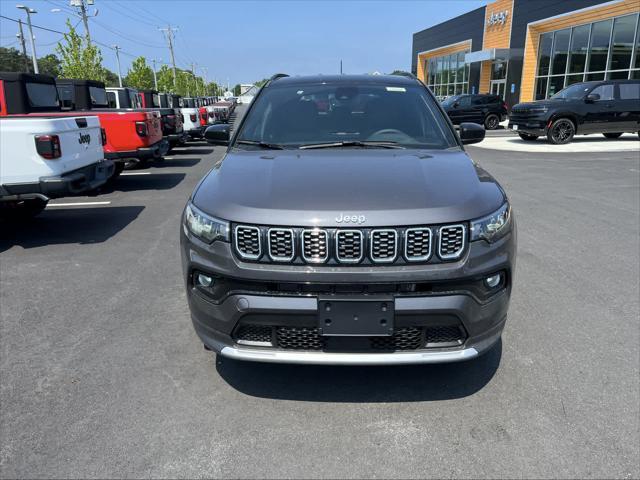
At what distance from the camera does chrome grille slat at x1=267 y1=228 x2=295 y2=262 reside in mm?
2336

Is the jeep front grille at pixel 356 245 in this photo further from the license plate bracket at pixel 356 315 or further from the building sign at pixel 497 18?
the building sign at pixel 497 18

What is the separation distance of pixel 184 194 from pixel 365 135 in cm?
601

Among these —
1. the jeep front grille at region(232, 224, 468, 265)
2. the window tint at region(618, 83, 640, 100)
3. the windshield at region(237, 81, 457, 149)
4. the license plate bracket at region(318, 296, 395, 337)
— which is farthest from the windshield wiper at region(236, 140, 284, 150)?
the window tint at region(618, 83, 640, 100)

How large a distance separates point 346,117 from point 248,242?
5.72 feet

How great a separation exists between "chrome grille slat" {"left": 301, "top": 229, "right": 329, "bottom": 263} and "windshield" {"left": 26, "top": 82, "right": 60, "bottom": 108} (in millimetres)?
7680

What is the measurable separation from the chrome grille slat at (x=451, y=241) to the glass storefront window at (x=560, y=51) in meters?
29.0

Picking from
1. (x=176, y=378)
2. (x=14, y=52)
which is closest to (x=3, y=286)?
(x=176, y=378)

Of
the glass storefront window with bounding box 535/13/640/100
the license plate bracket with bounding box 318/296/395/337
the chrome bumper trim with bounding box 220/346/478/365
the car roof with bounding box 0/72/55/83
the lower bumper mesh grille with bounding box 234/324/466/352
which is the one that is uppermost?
the glass storefront window with bounding box 535/13/640/100

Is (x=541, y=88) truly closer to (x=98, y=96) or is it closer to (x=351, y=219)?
(x=98, y=96)

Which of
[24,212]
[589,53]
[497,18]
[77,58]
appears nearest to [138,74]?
[77,58]

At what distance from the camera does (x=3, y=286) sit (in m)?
4.58

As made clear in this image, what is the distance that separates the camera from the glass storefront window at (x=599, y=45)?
23578 millimetres

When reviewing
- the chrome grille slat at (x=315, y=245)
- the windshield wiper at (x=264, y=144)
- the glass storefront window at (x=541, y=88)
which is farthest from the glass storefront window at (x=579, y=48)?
the chrome grille slat at (x=315, y=245)

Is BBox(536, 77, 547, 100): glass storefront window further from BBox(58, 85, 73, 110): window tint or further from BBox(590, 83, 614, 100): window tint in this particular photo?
BBox(58, 85, 73, 110): window tint
